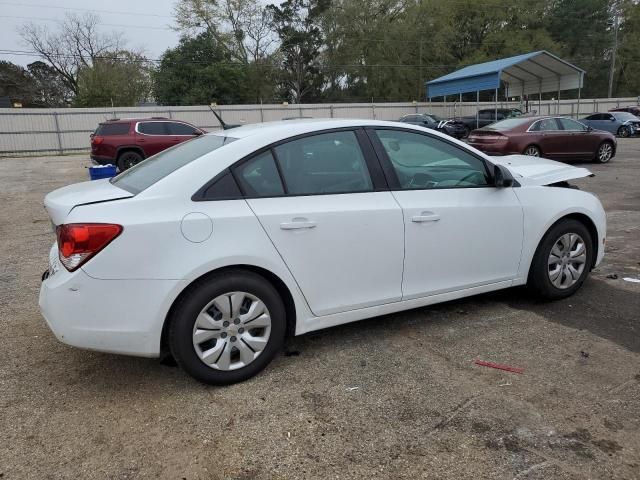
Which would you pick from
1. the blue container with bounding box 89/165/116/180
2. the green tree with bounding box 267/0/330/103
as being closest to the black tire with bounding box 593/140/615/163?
the blue container with bounding box 89/165/116/180

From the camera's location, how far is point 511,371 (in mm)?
3213

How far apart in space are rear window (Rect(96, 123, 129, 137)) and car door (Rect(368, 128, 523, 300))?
44.2ft

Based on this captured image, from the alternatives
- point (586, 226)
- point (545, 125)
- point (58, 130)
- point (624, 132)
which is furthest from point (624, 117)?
point (58, 130)

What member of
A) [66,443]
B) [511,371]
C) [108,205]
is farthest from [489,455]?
[108,205]

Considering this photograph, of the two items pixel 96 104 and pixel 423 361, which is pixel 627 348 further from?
pixel 96 104

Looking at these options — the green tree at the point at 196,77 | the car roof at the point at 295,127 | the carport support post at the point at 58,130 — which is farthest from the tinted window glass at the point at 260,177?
the green tree at the point at 196,77

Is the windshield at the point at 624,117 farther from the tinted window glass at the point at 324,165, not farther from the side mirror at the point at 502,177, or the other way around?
the tinted window glass at the point at 324,165

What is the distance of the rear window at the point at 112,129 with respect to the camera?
15.3 m

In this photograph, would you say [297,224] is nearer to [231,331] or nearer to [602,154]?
[231,331]

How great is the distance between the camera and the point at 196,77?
1592 inches

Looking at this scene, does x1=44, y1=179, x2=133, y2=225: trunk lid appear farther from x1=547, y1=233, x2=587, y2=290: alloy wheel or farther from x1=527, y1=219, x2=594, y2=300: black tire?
x1=547, y1=233, x2=587, y2=290: alloy wheel

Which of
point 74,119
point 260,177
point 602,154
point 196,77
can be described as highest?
point 196,77

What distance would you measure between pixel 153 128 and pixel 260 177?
13662mm

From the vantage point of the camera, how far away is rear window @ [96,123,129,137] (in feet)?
50.1
